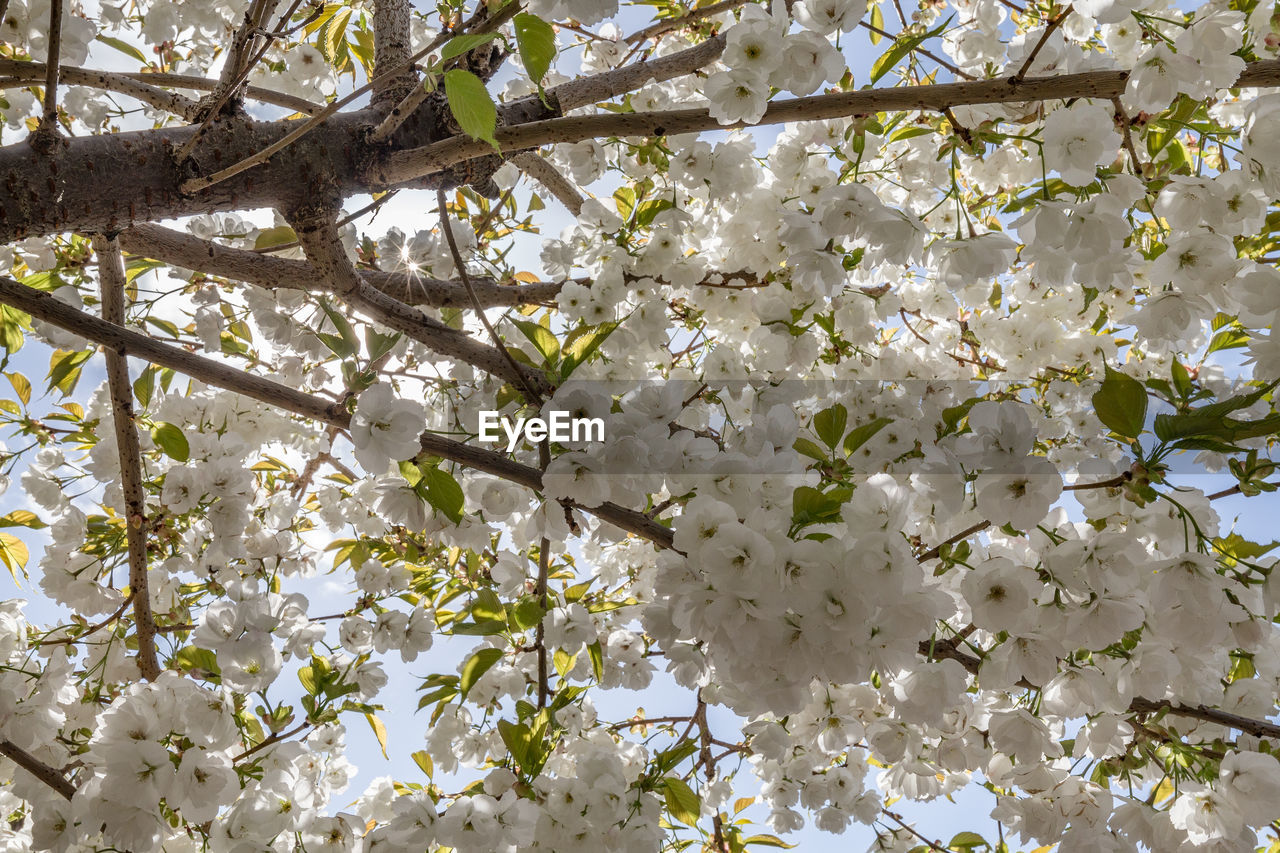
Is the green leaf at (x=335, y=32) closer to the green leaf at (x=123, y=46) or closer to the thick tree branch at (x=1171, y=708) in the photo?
the green leaf at (x=123, y=46)

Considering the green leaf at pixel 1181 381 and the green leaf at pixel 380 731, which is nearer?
the green leaf at pixel 1181 381

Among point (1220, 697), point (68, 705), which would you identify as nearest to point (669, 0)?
point (1220, 697)

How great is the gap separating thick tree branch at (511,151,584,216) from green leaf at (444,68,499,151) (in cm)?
143

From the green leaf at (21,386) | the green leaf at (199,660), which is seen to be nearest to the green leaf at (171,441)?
the green leaf at (199,660)

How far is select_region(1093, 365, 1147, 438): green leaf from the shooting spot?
919 millimetres

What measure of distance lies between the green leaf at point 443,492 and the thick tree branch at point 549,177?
130cm

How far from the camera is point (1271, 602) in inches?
41.8

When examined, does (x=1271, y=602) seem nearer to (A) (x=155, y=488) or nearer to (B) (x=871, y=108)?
(B) (x=871, y=108)

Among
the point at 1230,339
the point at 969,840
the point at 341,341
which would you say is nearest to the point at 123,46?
the point at 341,341

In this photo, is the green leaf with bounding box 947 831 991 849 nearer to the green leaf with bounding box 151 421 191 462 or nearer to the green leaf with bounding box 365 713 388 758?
the green leaf with bounding box 365 713 388 758

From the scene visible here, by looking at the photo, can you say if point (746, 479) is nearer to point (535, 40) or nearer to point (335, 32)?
point (535, 40)

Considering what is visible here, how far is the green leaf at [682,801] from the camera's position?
174cm

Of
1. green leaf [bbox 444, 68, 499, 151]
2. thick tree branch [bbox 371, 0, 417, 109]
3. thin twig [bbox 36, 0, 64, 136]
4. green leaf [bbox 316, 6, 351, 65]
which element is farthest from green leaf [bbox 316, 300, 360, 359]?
green leaf [bbox 316, 6, 351, 65]

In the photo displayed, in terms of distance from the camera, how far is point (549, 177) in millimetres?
2236
